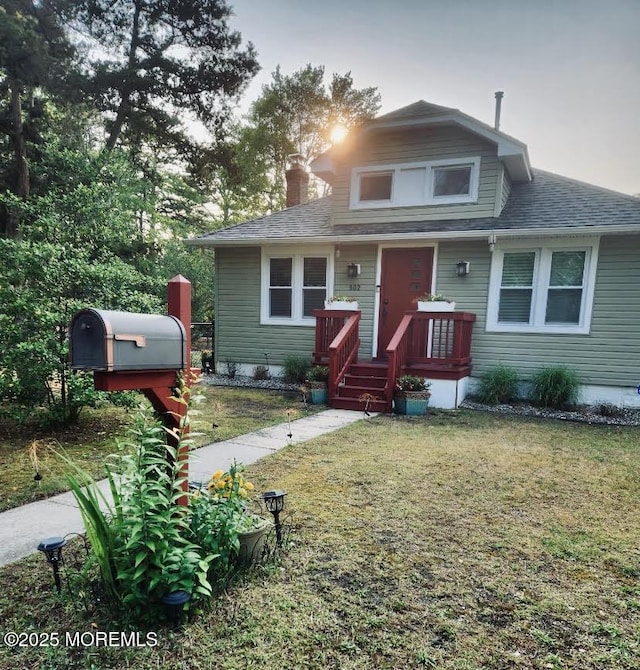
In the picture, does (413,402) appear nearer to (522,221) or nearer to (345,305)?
(345,305)

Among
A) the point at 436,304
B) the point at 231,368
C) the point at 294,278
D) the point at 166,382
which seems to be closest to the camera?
the point at 166,382

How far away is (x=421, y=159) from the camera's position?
316 inches

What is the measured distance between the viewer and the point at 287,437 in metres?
4.83

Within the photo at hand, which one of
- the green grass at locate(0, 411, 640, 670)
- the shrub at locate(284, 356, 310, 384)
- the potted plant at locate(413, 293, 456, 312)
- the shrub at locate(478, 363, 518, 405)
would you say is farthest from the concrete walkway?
the shrub at locate(478, 363, 518, 405)

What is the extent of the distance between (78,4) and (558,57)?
41.2 ft

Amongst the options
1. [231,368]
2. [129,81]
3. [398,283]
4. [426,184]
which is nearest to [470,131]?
[426,184]

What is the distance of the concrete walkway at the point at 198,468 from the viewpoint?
2.47 metres

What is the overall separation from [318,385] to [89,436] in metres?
3.58

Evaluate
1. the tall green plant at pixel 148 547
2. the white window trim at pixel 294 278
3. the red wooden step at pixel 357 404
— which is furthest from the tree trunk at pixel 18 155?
the tall green plant at pixel 148 547

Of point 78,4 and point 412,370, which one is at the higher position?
point 78,4

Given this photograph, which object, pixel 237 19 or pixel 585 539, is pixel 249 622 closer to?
pixel 585 539

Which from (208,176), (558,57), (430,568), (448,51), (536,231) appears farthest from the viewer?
(208,176)

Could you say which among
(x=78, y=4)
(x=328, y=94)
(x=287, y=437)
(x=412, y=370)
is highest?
(x=328, y=94)

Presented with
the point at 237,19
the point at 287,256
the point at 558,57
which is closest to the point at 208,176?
the point at 237,19
